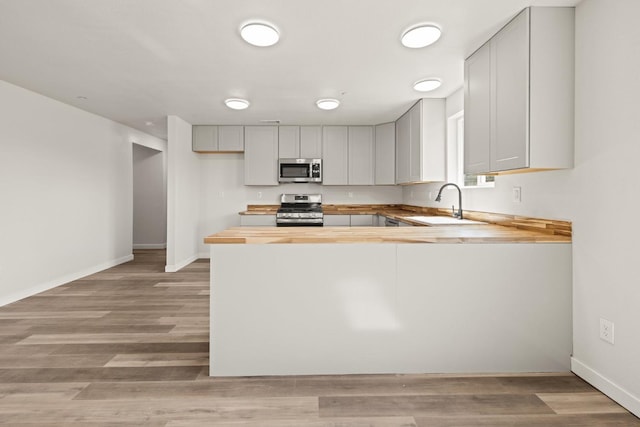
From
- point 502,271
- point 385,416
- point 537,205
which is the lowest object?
Answer: point 385,416

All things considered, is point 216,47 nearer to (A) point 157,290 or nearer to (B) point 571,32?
(B) point 571,32

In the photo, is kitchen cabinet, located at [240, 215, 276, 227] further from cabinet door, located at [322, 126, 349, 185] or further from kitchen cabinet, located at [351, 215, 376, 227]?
kitchen cabinet, located at [351, 215, 376, 227]

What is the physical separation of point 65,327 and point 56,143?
245 centimetres

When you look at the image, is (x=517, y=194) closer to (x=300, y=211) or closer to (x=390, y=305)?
(x=390, y=305)

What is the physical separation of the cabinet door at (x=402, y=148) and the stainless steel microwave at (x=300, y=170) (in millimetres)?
1211

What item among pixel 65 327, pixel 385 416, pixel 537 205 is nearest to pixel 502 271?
pixel 537 205

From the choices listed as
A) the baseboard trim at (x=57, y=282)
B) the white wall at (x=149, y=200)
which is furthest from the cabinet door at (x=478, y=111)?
the white wall at (x=149, y=200)

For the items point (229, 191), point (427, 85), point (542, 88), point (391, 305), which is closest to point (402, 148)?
point (427, 85)

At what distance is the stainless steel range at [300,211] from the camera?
536 cm

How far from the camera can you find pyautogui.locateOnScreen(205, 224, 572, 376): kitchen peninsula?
82.2 inches

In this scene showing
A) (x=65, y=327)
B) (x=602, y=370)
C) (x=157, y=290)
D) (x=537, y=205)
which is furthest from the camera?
(x=157, y=290)

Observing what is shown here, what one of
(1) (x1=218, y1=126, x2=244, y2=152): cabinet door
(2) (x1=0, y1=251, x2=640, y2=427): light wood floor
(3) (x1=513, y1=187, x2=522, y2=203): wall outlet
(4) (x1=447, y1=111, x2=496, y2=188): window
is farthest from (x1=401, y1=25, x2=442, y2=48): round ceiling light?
(1) (x1=218, y1=126, x2=244, y2=152): cabinet door

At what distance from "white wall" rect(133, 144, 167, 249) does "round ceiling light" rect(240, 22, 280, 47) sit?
5.41 m

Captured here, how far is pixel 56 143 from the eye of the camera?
14.0 ft
